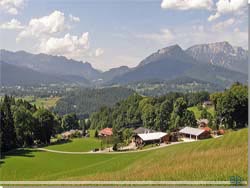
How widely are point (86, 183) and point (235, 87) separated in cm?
2714

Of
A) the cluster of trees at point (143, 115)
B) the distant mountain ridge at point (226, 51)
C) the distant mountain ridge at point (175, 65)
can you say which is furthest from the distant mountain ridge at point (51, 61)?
the cluster of trees at point (143, 115)

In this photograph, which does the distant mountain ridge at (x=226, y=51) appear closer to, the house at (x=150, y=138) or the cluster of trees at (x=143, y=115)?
the cluster of trees at (x=143, y=115)

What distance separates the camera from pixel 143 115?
98.6 ft

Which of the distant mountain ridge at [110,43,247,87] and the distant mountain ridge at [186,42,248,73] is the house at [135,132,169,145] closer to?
the distant mountain ridge at [110,43,247,87]

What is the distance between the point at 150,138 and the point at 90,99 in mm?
25162

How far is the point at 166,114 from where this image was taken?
41.2 m

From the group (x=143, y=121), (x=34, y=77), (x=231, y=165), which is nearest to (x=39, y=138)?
(x=143, y=121)

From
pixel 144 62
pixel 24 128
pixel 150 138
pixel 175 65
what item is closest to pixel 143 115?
pixel 150 138

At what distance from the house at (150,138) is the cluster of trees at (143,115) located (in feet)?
3.88

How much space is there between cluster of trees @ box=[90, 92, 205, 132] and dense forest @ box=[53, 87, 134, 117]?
3.82ft

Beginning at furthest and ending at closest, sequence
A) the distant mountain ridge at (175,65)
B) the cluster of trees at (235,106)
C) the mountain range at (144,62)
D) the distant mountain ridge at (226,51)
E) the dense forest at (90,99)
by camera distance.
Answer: the dense forest at (90,99)
the cluster of trees at (235,106)
the distant mountain ridge at (175,65)
the mountain range at (144,62)
the distant mountain ridge at (226,51)

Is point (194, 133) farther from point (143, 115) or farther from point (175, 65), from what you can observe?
point (175, 65)

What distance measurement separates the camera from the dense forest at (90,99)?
37.3 m

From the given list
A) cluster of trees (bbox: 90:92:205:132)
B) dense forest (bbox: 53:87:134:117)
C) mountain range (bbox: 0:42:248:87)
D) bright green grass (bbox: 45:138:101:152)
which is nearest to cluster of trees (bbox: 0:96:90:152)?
bright green grass (bbox: 45:138:101:152)
